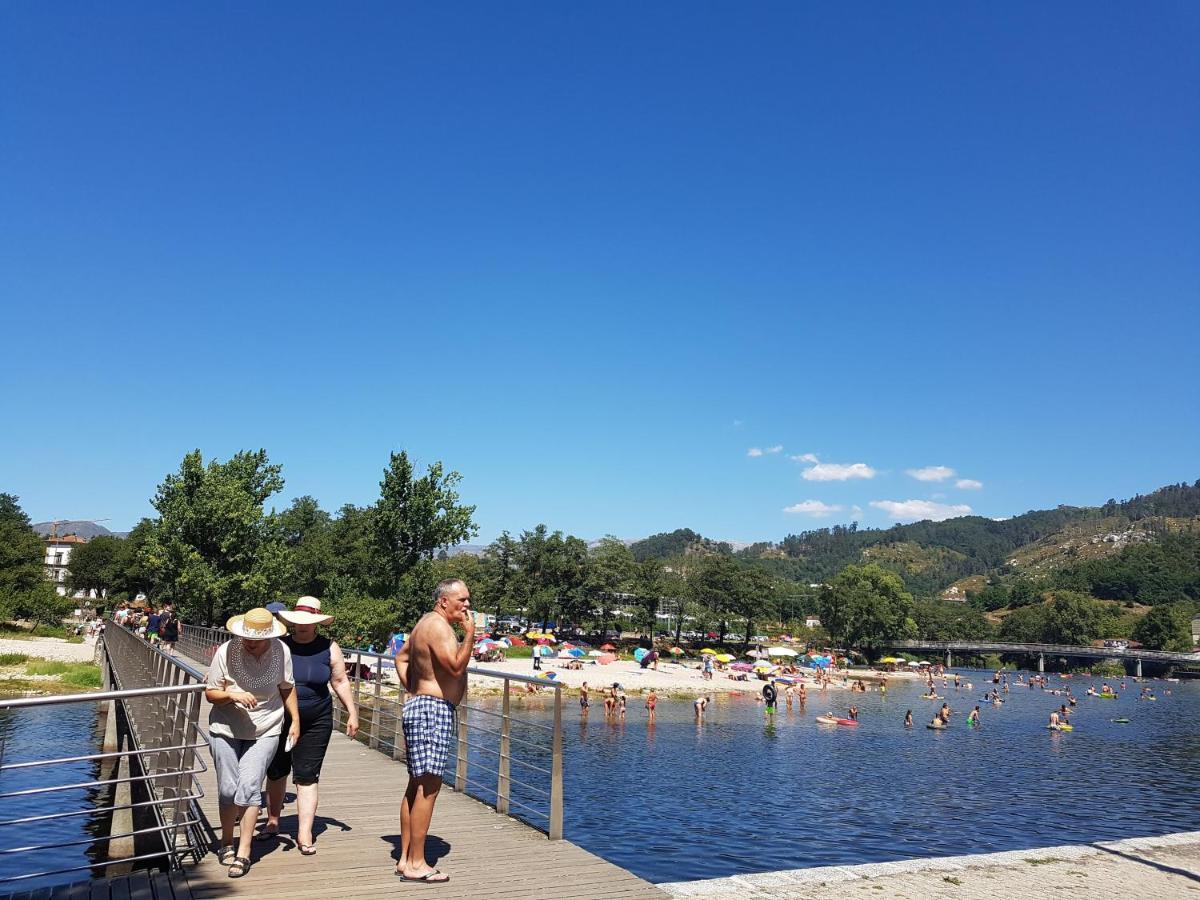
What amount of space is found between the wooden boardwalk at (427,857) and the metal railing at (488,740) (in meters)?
0.43

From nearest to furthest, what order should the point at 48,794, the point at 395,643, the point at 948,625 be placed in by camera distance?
the point at 48,794 → the point at 395,643 → the point at 948,625

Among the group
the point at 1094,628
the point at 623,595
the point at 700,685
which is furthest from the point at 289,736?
the point at 1094,628

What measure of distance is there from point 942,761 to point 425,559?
26592 mm

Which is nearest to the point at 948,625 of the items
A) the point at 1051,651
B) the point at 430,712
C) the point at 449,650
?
the point at 1051,651

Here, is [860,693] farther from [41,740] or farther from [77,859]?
[77,859]

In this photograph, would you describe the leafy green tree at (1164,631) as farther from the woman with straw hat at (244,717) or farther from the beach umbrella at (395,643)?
the woman with straw hat at (244,717)

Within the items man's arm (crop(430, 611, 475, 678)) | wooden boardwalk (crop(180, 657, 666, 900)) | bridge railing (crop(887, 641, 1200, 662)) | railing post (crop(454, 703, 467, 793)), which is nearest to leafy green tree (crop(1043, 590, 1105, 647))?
bridge railing (crop(887, 641, 1200, 662))

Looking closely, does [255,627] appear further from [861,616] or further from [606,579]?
[861,616]

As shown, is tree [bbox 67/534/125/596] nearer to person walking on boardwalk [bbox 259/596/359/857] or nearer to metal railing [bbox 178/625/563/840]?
metal railing [bbox 178/625/563/840]

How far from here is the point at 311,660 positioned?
7.38 m

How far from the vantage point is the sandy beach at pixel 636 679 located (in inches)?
2309

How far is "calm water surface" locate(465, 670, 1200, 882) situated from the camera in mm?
18688

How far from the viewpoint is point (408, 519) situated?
141 feet

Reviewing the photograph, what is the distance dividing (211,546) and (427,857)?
37.8 metres
